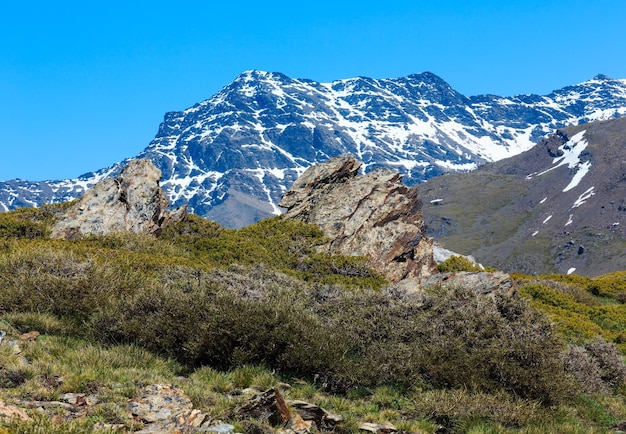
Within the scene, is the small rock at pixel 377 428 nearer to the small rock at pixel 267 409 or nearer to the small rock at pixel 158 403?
the small rock at pixel 267 409

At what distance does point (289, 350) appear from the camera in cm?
1109

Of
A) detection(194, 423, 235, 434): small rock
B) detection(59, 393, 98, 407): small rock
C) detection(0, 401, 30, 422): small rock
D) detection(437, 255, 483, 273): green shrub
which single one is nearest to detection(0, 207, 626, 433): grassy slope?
detection(59, 393, 98, 407): small rock

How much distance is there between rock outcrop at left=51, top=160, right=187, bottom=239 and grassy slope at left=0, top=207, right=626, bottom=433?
983 cm

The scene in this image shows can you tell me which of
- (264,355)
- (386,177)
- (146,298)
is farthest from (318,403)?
(386,177)

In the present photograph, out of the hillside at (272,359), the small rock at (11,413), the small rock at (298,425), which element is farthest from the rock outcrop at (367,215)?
the small rock at (11,413)

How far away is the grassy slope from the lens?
31.2 ft

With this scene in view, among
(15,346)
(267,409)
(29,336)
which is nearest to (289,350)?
(267,409)

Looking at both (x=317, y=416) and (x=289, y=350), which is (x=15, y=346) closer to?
(x=289, y=350)

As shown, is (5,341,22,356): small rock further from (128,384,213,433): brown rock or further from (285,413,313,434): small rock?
(285,413,313,434): small rock

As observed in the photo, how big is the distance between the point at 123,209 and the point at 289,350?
18.1 meters

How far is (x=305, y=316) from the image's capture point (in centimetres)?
1194

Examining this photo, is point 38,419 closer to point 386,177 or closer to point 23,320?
point 23,320

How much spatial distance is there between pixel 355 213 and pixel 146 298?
17987 mm

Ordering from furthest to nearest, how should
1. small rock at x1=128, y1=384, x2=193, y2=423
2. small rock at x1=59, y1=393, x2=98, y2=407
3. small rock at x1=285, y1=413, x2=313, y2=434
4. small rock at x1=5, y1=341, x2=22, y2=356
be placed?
small rock at x1=5, y1=341, x2=22, y2=356 < small rock at x1=285, y1=413, x2=313, y2=434 < small rock at x1=59, y1=393, x2=98, y2=407 < small rock at x1=128, y1=384, x2=193, y2=423
